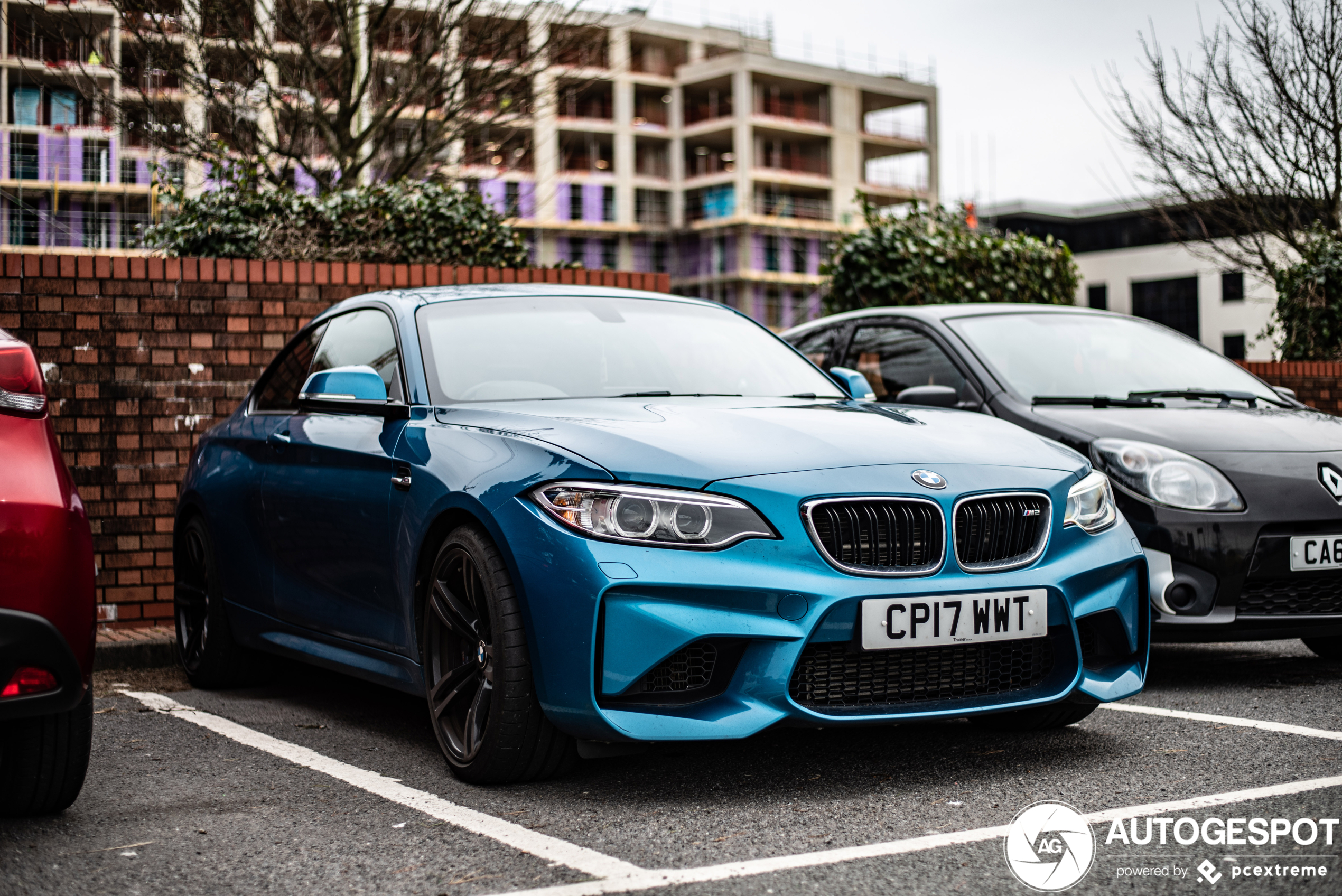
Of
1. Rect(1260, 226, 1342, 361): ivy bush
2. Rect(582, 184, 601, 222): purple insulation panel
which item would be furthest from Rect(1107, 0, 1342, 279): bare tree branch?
Rect(582, 184, 601, 222): purple insulation panel

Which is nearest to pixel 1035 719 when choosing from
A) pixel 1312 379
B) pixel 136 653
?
pixel 136 653

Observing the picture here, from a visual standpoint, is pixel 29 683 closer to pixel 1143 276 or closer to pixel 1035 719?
pixel 1035 719

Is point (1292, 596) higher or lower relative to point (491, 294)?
lower

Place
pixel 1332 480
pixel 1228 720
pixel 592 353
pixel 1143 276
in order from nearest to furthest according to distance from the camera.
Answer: pixel 1228 720 → pixel 592 353 → pixel 1332 480 → pixel 1143 276

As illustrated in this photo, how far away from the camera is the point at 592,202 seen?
243ft

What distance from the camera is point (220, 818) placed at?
12.7ft

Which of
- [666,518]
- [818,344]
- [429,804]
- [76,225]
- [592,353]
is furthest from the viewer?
[76,225]

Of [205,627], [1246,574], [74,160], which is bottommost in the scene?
[205,627]

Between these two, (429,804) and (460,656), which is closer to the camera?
(429,804)

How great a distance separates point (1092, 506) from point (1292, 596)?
158 cm

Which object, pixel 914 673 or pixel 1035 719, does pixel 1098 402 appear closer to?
pixel 1035 719

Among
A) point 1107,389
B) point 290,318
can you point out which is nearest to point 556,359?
point 1107,389

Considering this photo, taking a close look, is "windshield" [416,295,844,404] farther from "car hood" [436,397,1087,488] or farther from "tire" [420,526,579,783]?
"tire" [420,526,579,783]

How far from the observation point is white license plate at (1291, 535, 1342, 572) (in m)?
5.50
